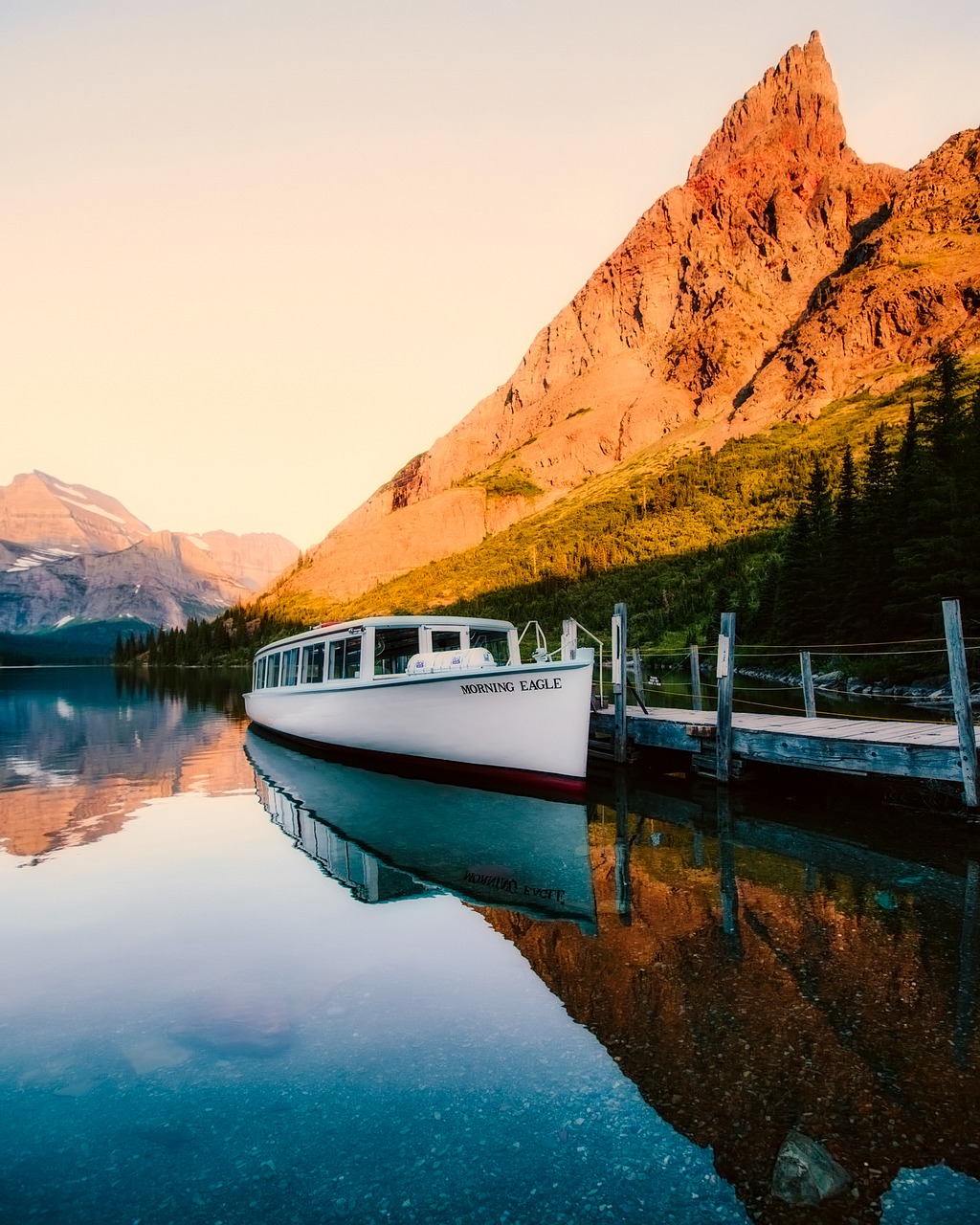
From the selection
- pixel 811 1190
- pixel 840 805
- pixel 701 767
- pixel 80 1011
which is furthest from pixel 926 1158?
pixel 701 767

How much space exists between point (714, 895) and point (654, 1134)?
5.28 metres

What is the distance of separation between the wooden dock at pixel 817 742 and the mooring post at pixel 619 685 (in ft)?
1.23

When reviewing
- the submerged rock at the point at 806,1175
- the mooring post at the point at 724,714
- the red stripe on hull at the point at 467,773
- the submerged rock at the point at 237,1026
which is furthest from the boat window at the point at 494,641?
the submerged rock at the point at 806,1175

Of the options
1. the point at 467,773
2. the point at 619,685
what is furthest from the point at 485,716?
the point at 619,685

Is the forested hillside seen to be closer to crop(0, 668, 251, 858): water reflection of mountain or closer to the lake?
the lake

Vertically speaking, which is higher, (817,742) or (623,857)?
(817,742)

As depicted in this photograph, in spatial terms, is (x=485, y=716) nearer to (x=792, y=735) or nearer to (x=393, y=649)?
(x=393, y=649)

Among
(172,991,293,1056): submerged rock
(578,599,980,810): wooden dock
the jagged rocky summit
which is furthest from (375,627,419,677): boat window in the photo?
the jagged rocky summit

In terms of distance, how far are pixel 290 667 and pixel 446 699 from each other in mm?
11389

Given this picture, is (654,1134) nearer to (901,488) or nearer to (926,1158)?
(926,1158)

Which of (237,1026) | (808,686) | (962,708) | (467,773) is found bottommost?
(237,1026)

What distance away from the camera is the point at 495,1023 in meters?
6.82

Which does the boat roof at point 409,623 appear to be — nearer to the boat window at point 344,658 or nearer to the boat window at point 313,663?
the boat window at point 344,658

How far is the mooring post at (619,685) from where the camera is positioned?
19500mm
